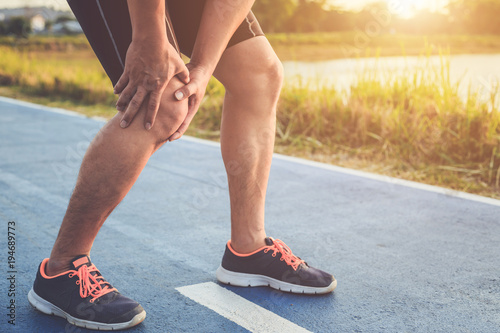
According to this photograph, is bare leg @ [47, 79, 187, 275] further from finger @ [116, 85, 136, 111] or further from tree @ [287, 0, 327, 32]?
tree @ [287, 0, 327, 32]

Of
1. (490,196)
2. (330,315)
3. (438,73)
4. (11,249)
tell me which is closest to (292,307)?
(330,315)

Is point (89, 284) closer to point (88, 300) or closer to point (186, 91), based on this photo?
point (88, 300)

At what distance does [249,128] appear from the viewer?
6.78ft

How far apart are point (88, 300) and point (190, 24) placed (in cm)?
97

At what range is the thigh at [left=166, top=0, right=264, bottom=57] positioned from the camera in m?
1.85

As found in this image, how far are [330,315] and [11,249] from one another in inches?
56.7

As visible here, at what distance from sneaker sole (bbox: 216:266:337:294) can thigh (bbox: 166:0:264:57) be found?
86 cm

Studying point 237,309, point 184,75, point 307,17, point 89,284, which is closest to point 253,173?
point 237,309

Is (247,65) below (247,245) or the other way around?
the other way around

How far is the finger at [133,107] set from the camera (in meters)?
1.55

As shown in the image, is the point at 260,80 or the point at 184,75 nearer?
the point at 184,75

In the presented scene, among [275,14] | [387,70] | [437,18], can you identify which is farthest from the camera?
[275,14]

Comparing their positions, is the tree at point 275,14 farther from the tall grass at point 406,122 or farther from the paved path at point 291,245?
the paved path at point 291,245

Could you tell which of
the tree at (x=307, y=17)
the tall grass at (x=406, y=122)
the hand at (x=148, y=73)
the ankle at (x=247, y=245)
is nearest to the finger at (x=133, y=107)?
the hand at (x=148, y=73)
